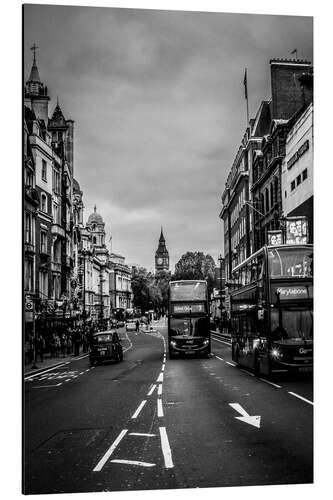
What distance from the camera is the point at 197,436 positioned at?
413 inches

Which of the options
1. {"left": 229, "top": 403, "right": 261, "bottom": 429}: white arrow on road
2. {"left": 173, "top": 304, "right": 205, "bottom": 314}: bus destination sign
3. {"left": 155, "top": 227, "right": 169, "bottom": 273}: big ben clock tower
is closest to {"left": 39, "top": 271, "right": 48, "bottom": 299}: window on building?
{"left": 155, "top": 227, "right": 169, "bottom": 273}: big ben clock tower

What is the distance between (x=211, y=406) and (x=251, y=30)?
839 centimetres

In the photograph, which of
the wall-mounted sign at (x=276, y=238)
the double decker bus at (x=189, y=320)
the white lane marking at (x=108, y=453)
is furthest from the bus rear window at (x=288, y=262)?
the double decker bus at (x=189, y=320)

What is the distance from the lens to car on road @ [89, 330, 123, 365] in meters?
32.4

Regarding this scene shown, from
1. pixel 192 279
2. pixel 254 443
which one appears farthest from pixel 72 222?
pixel 192 279

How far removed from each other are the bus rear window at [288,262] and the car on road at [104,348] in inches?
653

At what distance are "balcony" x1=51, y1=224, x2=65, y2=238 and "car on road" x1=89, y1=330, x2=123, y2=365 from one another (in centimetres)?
1822

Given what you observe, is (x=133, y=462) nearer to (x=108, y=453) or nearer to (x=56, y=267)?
(x=108, y=453)

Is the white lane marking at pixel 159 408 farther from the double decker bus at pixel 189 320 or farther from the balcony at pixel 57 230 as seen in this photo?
the double decker bus at pixel 189 320

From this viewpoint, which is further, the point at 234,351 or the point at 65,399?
the point at 234,351

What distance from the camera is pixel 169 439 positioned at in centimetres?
1023

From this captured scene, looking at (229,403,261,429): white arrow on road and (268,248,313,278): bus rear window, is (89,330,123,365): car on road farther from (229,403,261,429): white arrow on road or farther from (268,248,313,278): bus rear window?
(229,403,261,429): white arrow on road

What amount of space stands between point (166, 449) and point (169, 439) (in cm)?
74
